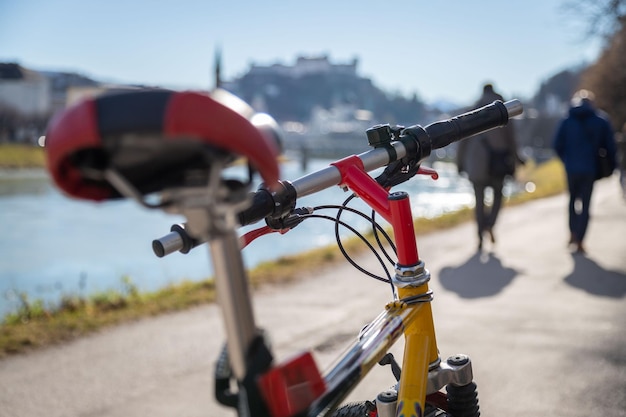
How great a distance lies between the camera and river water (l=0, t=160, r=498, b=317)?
34.6 feet

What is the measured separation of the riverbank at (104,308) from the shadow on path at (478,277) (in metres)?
1.67

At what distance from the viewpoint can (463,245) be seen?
920 cm

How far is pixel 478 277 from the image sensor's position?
7117 mm

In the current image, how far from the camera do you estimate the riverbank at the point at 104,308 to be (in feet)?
17.6

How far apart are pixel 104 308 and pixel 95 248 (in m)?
10.6

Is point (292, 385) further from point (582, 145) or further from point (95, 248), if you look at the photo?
point (95, 248)

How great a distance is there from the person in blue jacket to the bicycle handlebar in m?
6.48

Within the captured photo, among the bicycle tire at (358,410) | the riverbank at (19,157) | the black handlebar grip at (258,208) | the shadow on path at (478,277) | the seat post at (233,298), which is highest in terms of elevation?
the riverbank at (19,157)

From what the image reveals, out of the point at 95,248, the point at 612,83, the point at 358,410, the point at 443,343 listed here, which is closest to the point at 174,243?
the point at 358,410

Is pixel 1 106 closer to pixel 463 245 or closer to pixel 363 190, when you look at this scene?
pixel 463 245

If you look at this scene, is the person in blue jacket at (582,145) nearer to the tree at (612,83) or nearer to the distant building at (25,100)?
the tree at (612,83)

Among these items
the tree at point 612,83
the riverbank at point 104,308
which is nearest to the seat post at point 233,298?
the riverbank at point 104,308

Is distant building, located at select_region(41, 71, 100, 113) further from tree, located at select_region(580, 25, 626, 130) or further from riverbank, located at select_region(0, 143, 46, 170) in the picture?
riverbank, located at select_region(0, 143, 46, 170)

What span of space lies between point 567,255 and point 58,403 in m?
5.92
